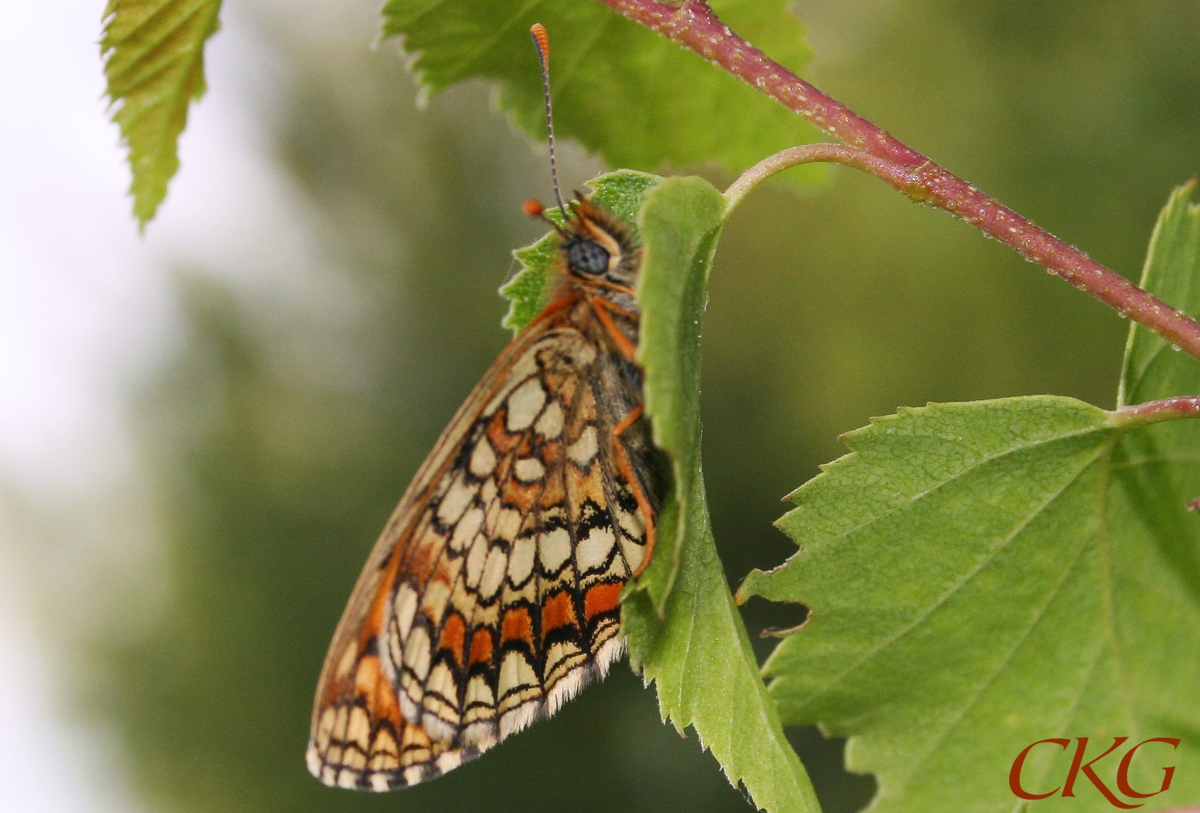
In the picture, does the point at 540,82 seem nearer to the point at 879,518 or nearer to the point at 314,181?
the point at 879,518

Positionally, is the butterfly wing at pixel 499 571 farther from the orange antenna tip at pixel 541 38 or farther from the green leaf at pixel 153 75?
the green leaf at pixel 153 75

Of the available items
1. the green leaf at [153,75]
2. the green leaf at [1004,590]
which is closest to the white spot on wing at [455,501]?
the green leaf at [1004,590]

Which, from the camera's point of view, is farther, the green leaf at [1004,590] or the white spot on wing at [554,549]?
the white spot on wing at [554,549]

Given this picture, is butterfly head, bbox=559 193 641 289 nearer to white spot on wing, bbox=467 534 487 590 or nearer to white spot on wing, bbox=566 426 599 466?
white spot on wing, bbox=566 426 599 466

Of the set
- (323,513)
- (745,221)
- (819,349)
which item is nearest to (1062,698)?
(819,349)

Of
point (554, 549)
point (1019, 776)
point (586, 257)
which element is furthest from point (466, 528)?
point (1019, 776)

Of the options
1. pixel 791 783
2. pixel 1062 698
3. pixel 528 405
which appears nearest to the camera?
pixel 791 783
